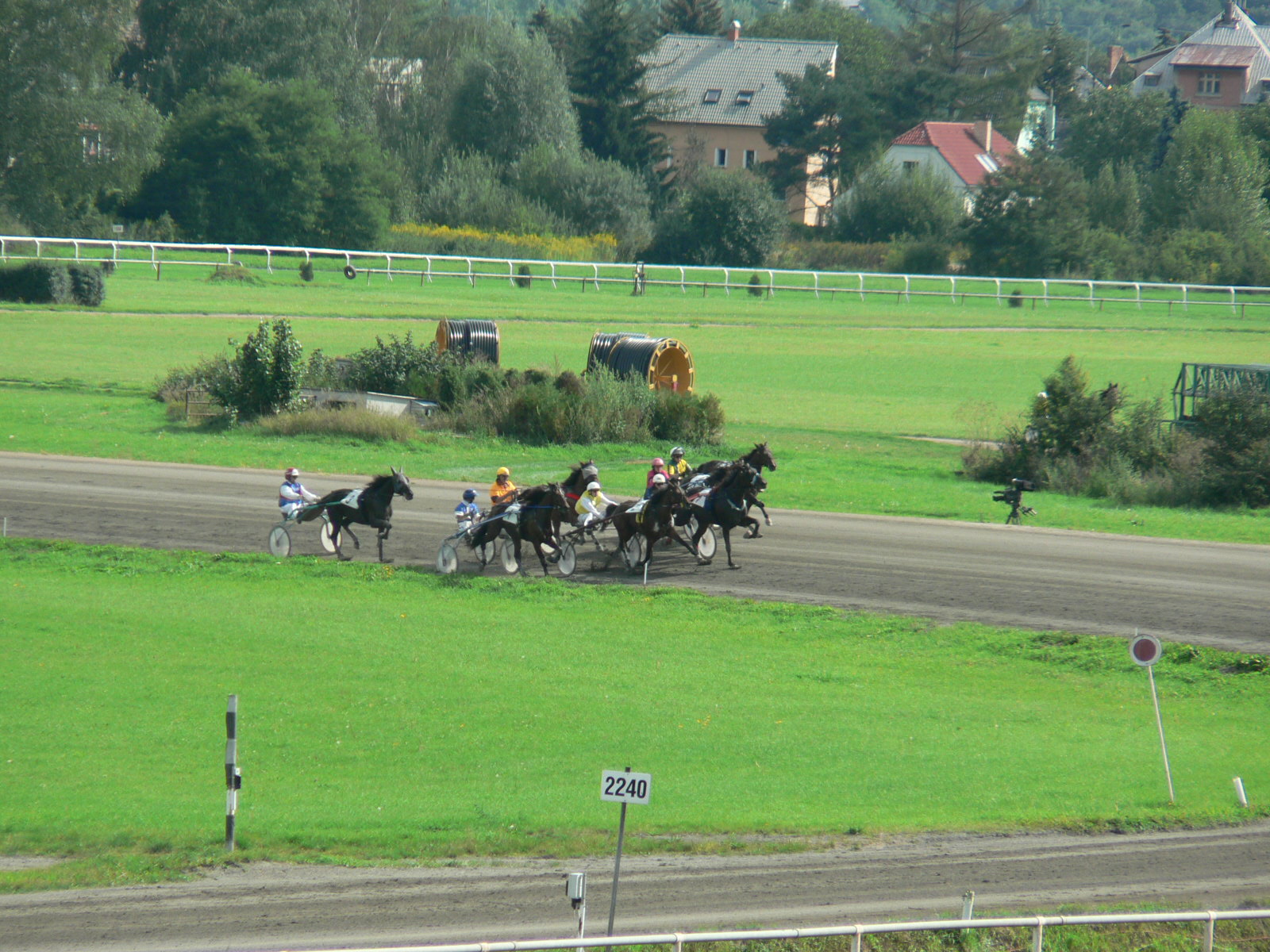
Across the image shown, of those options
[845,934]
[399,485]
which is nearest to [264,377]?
[399,485]

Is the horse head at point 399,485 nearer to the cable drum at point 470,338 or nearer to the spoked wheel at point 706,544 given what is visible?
the spoked wheel at point 706,544

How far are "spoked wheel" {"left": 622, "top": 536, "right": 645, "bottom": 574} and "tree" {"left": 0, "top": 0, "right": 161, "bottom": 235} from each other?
2250 inches

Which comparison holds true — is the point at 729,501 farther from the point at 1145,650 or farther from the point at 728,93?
the point at 728,93

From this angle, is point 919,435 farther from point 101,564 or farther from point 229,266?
point 229,266

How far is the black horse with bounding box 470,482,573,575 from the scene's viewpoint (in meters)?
18.5

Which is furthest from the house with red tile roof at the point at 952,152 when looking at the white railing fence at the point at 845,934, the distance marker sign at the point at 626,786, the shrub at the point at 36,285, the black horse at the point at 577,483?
the distance marker sign at the point at 626,786

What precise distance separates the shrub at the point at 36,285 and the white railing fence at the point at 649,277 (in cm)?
919

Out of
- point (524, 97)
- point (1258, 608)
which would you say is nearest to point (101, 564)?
point (1258, 608)

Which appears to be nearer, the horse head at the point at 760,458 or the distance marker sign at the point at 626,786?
the distance marker sign at the point at 626,786

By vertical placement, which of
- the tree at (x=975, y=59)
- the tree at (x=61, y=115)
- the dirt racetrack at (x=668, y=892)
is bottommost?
the dirt racetrack at (x=668, y=892)

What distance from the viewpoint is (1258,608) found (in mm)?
17656

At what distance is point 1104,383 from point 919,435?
10.8 m

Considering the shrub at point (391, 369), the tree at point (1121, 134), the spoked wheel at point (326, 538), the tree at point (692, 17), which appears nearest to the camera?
the spoked wheel at point (326, 538)

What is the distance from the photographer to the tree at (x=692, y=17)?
12719 cm
